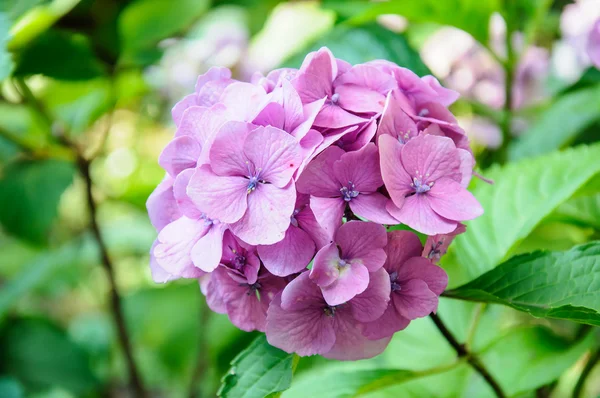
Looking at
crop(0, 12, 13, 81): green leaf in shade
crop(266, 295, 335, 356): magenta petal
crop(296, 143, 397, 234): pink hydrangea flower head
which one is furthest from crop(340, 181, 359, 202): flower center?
crop(0, 12, 13, 81): green leaf in shade

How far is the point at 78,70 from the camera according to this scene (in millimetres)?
1059

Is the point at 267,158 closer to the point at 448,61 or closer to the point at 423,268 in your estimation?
the point at 423,268

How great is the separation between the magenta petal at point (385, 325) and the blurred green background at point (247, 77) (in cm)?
16

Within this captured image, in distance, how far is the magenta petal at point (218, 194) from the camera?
47cm

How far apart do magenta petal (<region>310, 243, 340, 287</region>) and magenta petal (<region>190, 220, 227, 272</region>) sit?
0.27ft

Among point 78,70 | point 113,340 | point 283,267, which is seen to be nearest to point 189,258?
point 283,267

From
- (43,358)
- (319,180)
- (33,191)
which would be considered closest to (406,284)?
(319,180)

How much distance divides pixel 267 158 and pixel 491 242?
1.28 ft

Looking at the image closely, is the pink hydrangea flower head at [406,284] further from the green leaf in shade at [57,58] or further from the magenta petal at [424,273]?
the green leaf in shade at [57,58]

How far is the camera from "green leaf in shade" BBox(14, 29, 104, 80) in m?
1.03

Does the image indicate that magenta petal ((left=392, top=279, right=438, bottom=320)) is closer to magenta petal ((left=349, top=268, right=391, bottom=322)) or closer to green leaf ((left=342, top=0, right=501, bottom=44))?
magenta petal ((left=349, top=268, right=391, bottom=322))

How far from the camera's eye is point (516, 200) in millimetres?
768

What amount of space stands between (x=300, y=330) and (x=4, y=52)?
0.64 meters

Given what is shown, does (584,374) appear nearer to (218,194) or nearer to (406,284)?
(406,284)
